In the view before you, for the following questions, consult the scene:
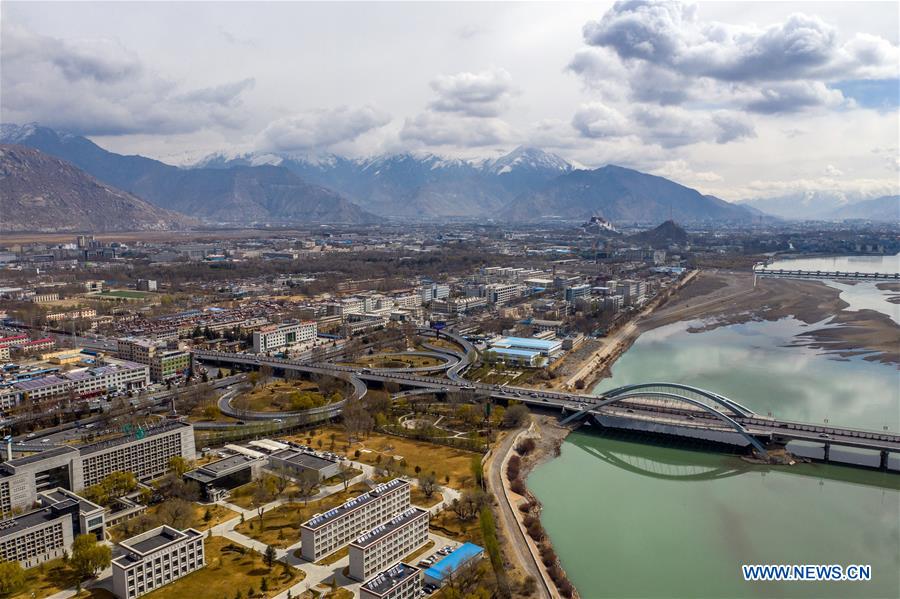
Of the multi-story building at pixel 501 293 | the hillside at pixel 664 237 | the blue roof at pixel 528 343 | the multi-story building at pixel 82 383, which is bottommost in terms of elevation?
the multi-story building at pixel 82 383

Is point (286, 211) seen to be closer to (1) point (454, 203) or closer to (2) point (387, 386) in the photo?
(1) point (454, 203)

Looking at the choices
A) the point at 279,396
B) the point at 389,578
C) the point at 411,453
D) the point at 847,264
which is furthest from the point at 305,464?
the point at 847,264

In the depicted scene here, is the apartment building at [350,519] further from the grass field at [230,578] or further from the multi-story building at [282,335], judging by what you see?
the multi-story building at [282,335]

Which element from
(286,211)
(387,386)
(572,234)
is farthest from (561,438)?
(286,211)

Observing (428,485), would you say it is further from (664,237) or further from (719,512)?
(664,237)

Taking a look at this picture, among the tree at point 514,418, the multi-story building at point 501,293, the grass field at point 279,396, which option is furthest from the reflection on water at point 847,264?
the grass field at point 279,396

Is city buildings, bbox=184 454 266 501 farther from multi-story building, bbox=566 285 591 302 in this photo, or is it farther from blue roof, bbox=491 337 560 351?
multi-story building, bbox=566 285 591 302
